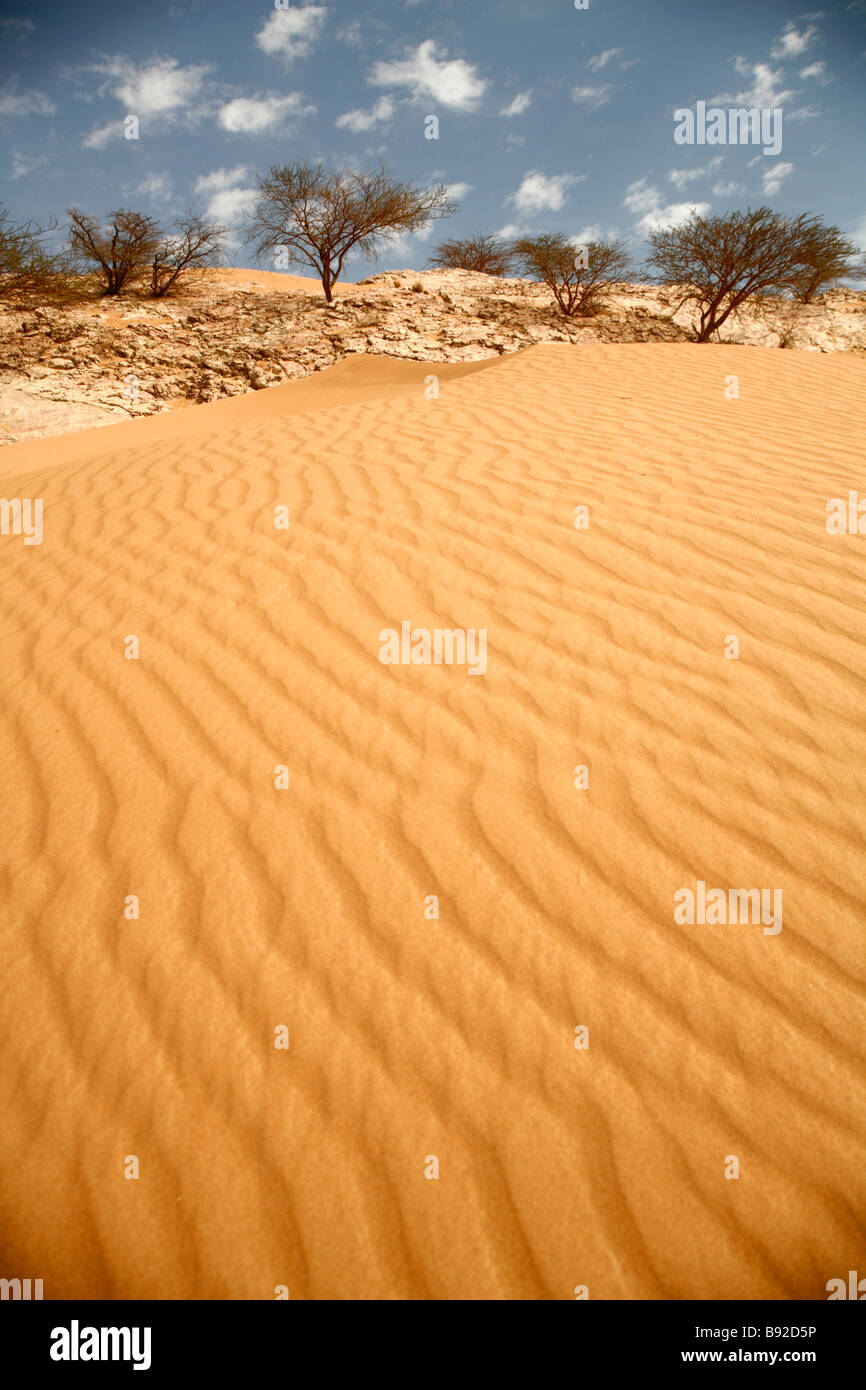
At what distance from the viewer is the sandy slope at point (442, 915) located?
126 centimetres

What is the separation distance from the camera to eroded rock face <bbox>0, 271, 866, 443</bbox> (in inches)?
419

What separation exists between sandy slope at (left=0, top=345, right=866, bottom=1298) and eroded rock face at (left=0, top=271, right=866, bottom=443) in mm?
9879

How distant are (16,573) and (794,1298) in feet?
13.1

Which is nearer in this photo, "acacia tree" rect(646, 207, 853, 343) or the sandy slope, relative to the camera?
the sandy slope

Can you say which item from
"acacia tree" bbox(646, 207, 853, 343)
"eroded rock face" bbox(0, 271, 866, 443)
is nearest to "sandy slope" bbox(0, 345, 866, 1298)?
"eroded rock face" bbox(0, 271, 866, 443)

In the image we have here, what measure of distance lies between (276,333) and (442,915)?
580 inches

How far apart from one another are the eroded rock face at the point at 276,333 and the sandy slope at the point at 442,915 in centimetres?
988

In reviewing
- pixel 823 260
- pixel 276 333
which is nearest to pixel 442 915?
pixel 276 333

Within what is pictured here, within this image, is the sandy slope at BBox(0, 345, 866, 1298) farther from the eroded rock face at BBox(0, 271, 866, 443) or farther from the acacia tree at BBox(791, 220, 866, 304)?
the acacia tree at BBox(791, 220, 866, 304)

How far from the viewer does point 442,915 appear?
165 centimetres

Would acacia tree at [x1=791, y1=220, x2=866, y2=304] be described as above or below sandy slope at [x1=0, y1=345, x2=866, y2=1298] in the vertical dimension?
above

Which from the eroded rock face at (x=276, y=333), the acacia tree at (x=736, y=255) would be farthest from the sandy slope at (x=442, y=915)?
the acacia tree at (x=736, y=255)

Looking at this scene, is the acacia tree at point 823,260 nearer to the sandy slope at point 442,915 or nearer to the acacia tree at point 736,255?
the acacia tree at point 736,255

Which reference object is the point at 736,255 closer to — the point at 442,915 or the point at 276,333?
the point at 276,333
